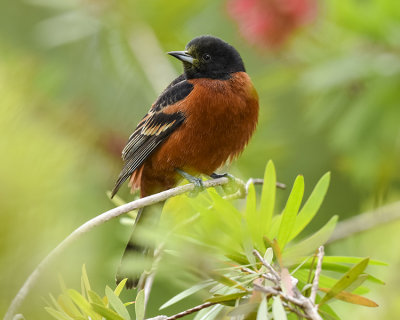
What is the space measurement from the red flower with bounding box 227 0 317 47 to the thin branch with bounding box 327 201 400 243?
1.27 metres

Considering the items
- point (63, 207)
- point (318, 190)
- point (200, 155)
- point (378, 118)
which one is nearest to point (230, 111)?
point (200, 155)

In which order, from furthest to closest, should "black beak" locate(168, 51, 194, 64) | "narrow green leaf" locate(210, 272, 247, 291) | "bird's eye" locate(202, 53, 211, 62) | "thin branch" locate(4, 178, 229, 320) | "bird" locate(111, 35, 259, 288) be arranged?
"bird's eye" locate(202, 53, 211, 62)
"black beak" locate(168, 51, 194, 64)
"bird" locate(111, 35, 259, 288)
"narrow green leaf" locate(210, 272, 247, 291)
"thin branch" locate(4, 178, 229, 320)

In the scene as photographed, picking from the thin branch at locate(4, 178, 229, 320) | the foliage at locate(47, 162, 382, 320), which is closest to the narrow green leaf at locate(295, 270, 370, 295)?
the foliage at locate(47, 162, 382, 320)

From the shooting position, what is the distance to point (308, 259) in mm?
1176

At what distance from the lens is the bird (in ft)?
8.67

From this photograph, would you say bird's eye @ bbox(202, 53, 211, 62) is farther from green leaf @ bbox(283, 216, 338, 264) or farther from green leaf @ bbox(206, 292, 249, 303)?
green leaf @ bbox(206, 292, 249, 303)

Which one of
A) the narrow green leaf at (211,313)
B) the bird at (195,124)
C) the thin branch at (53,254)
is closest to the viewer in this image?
the thin branch at (53,254)

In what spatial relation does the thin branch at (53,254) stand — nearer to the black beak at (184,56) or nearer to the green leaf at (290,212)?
the green leaf at (290,212)

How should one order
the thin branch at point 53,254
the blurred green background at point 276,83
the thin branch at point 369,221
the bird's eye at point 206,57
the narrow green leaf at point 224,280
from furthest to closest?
the bird's eye at point 206,57 < the blurred green background at point 276,83 < the thin branch at point 369,221 < the narrow green leaf at point 224,280 < the thin branch at point 53,254

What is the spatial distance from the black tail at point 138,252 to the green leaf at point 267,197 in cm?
20

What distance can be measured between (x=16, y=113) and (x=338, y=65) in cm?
193

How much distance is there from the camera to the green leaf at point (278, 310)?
912 mm

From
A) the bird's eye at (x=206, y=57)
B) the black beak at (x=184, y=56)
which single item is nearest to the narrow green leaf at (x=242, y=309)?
the black beak at (x=184, y=56)

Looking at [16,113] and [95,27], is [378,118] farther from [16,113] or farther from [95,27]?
[16,113]
